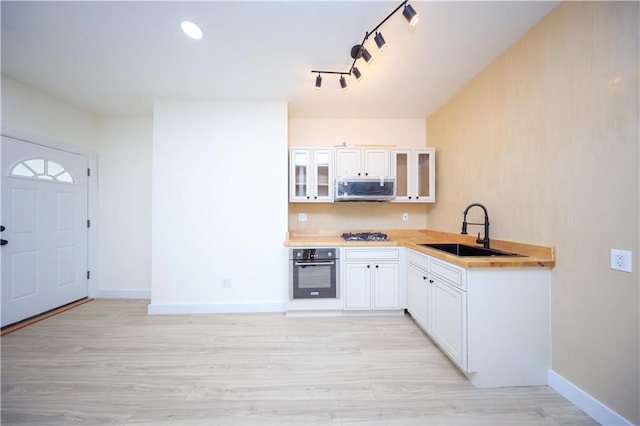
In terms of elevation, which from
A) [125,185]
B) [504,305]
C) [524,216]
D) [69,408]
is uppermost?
[125,185]

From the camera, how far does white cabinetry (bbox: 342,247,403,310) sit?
2615 millimetres

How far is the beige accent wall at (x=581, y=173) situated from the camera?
3.93 ft

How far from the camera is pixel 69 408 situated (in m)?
1.45

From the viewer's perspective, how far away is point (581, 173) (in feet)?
4.59

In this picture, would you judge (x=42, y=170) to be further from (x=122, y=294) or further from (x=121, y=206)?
(x=122, y=294)

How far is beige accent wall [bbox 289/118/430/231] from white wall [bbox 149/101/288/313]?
54 cm

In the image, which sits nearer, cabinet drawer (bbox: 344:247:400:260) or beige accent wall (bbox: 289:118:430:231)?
cabinet drawer (bbox: 344:247:400:260)

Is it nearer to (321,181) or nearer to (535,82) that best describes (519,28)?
(535,82)

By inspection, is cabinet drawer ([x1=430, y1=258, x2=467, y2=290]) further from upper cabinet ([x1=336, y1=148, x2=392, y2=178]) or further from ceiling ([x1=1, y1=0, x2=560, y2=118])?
ceiling ([x1=1, y1=0, x2=560, y2=118])

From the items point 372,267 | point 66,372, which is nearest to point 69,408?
point 66,372

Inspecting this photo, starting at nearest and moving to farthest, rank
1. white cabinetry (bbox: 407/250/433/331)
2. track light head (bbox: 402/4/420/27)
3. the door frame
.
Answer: track light head (bbox: 402/4/420/27) < white cabinetry (bbox: 407/250/433/331) < the door frame

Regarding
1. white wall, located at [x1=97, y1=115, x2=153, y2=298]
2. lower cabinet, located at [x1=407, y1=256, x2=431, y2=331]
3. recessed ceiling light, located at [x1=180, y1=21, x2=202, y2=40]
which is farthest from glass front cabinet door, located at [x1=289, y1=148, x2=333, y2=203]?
white wall, located at [x1=97, y1=115, x2=153, y2=298]

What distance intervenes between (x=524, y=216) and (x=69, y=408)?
3.47 metres

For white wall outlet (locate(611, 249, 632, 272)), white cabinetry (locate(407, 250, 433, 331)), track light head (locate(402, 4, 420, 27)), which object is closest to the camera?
white wall outlet (locate(611, 249, 632, 272))
